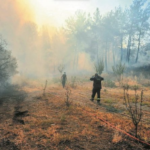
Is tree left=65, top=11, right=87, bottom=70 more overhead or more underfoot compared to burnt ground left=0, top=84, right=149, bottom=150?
more overhead

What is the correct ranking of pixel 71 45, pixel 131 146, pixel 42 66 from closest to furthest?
pixel 131 146
pixel 71 45
pixel 42 66

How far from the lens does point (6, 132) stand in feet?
16.7

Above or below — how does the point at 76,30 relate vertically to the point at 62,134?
above

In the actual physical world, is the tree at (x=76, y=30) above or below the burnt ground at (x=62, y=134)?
above

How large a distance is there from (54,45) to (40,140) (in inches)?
1761

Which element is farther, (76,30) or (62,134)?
(76,30)

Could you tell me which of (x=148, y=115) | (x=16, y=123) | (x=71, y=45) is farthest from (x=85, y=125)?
(x=71, y=45)

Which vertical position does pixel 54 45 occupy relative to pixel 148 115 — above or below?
above

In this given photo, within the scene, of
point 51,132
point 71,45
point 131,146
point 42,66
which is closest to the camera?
point 131,146

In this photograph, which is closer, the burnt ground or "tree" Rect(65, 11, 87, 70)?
the burnt ground

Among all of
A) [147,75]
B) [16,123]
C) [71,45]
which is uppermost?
[71,45]

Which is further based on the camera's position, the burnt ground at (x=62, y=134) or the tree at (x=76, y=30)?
the tree at (x=76, y=30)

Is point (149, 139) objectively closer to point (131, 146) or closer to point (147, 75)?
point (131, 146)

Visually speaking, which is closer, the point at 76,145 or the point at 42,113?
the point at 76,145
